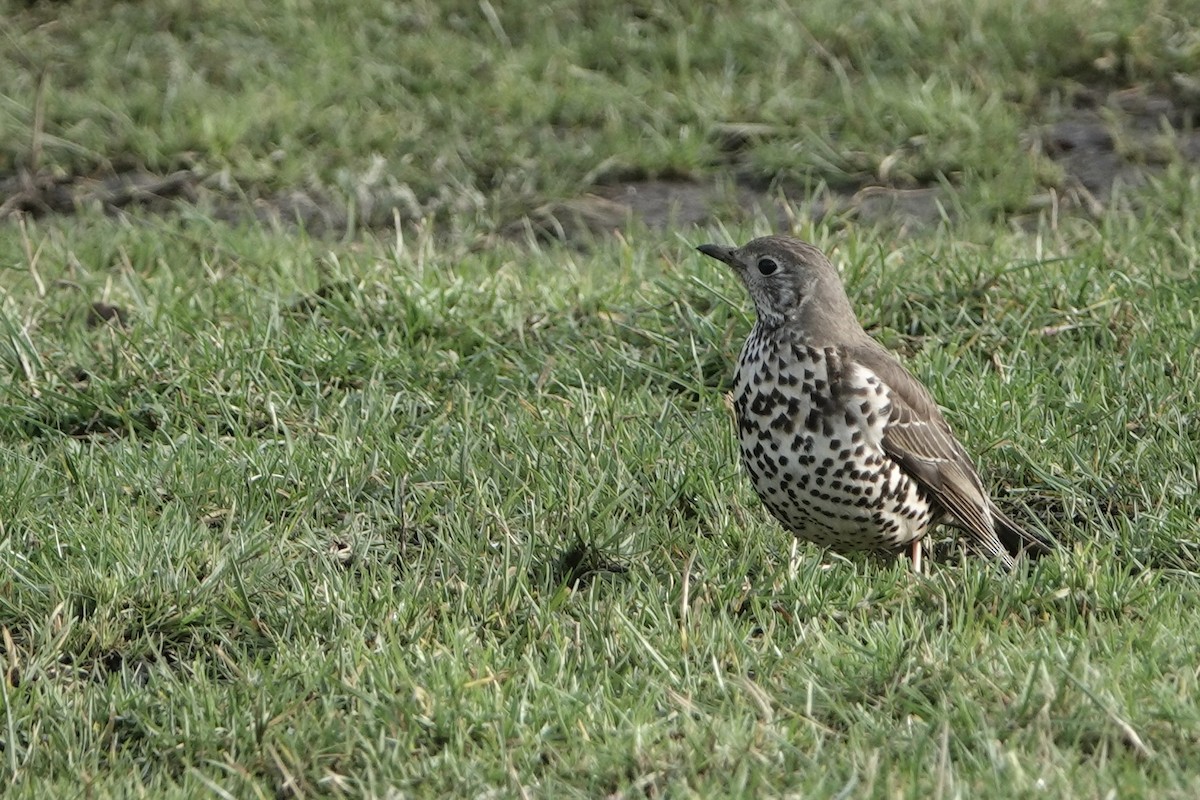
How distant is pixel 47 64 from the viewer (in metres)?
8.69

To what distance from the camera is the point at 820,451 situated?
4.51 meters

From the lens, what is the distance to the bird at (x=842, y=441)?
14.8ft

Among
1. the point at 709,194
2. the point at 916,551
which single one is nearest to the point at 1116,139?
the point at 709,194

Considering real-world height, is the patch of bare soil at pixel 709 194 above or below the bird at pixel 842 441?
below

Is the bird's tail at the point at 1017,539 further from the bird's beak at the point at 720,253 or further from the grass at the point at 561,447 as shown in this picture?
the bird's beak at the point at 720,253

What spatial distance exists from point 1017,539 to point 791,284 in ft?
3.12

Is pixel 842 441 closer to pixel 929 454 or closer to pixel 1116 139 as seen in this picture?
pixel 929 454

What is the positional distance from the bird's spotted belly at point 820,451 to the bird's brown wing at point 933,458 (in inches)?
1.8

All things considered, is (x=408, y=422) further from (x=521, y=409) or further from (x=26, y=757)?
(x=26, y=757)

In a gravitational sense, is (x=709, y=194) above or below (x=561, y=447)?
below

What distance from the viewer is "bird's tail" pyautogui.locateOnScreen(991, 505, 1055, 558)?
4797 millimetres

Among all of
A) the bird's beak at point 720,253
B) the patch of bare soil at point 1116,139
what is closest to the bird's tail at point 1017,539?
the bird's beak at point 720,253

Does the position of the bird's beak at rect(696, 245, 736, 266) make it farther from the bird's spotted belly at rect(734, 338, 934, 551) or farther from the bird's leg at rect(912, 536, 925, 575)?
the bird's leg at rect(912, 536, 925, 575)

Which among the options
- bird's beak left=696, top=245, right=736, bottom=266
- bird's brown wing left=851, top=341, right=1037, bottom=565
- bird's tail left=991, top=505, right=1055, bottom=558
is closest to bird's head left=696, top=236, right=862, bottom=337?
bird's beak left=696, top=245, right=736, bottom=266
